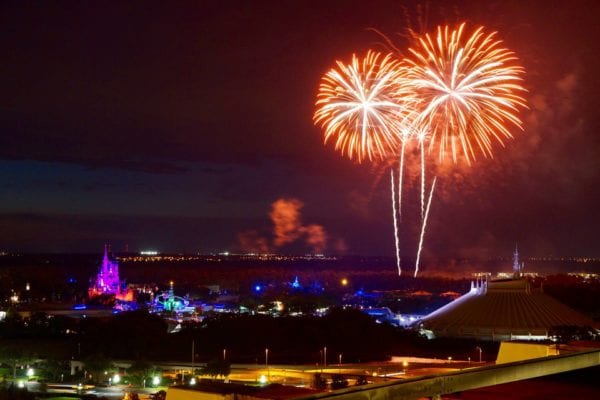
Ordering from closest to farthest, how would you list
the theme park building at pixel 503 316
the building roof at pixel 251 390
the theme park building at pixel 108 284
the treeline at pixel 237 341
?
1. the building roof at pixel 251 390
2. the treeline at pixel 237 341
3. the theme park building at pixel 503 316
4. the theme park building at pixel 108 284

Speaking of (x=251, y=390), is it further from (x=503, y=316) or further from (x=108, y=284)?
(x=108, y=284)

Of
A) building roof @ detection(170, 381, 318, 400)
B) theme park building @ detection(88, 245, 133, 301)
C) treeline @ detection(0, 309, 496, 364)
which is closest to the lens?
building roof @ detection(170, 381, 318, 400)

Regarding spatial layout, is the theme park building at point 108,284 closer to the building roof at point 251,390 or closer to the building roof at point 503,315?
the building roof at point 503,315

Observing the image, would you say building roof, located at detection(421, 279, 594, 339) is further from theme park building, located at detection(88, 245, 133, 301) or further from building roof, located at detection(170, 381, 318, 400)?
theme park building, located at detection(88, 245, 133, 301)

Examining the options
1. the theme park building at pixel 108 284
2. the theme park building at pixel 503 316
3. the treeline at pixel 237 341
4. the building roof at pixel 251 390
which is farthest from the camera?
the theme park building at pixel 108 284

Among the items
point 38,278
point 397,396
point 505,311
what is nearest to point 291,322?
point 505,311

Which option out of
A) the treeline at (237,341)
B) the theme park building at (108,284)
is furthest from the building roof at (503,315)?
the theme park building at (108,284)

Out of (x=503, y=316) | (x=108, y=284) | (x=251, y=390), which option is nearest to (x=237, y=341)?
(x=503, y=316)

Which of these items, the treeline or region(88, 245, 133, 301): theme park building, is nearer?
the treeline

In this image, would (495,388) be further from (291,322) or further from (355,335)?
(291,322)

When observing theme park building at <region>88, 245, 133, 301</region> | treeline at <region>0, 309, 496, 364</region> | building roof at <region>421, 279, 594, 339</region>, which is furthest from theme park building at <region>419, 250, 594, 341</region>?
theme park building at <region>88, 245, 133, 301</region>
